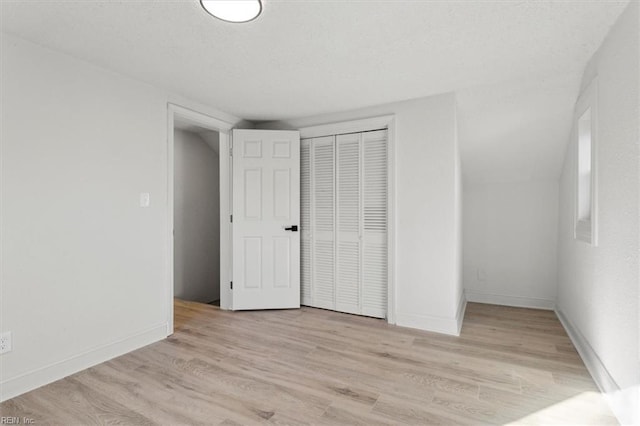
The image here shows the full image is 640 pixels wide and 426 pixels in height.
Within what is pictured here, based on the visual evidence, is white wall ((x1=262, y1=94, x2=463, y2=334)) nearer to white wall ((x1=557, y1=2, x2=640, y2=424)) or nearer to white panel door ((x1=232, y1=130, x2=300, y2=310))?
white wall ((x1=557, y1=2, x2=640, y2=424))

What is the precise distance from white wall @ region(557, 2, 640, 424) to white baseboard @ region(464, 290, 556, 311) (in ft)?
4.65

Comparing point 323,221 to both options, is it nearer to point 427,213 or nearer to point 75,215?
point 427,213

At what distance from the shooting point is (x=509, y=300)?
4.05 meters

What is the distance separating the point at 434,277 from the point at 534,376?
109 centimetres

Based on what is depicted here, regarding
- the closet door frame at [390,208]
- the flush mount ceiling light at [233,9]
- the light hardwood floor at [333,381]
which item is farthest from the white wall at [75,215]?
the closet door frame at [390,208]

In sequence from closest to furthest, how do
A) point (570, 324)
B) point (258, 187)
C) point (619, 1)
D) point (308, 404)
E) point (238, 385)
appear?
point (619, 1) < point (308, 404) < point (238, 385) < point (570, 324) < point (258, 187)

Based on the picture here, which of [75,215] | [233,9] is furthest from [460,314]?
[75,215]

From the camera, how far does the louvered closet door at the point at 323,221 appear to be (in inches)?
149

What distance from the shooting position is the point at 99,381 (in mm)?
2223

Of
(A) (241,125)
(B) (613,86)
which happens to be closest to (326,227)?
(A) (241,125)

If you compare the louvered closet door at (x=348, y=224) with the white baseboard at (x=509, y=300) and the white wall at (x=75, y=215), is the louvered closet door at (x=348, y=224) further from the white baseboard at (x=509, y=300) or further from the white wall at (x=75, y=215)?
the white wall at (x=75, y=215)

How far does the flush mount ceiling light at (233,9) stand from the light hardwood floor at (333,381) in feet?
7.13

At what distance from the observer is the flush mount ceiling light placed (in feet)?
5.53

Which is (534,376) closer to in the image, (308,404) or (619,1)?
(308,404)
